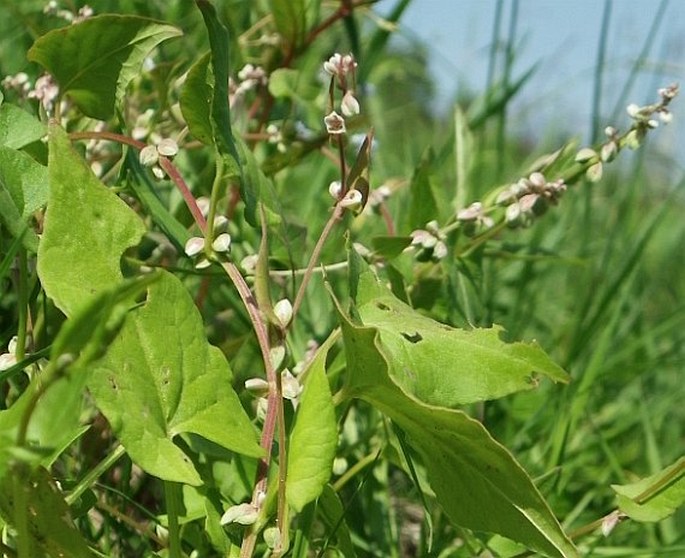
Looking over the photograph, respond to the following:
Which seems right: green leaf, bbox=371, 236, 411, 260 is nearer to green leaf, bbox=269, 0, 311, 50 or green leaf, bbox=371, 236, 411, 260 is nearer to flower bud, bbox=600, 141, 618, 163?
flower bud, bbox=600, 141, 618, 163

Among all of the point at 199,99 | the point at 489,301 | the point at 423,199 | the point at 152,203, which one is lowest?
the point at 489,301

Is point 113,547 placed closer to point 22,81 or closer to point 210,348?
point 210,348

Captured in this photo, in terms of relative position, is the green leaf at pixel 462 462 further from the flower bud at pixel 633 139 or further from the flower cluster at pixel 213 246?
the flower bud at pixel 633 139

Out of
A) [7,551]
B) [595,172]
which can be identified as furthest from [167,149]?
[595,172]

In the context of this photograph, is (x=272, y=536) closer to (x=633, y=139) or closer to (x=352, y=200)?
(x=352, y=200)

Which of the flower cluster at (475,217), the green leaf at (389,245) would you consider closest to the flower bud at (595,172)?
the flower cluster at (475,217)

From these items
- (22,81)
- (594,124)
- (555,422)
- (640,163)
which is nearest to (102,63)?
(22,81)

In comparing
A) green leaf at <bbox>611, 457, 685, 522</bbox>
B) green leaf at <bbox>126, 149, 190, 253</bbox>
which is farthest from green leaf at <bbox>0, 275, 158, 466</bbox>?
green leaf at <bbox>611, 457, 685, 522</bbox>
